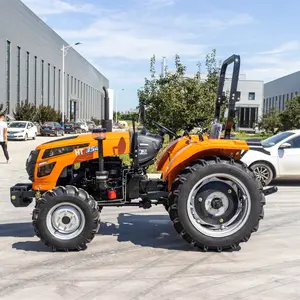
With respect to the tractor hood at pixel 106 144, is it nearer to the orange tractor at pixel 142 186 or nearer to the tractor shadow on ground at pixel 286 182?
the orange tractor at pixel 142 186

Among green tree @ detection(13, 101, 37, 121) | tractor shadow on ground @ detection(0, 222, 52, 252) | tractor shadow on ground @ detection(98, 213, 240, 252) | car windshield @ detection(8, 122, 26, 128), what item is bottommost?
tractor shadow on ground @ detection(0, 222, 52, 252)

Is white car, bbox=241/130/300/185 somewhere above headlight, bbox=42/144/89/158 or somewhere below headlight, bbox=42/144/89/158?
below

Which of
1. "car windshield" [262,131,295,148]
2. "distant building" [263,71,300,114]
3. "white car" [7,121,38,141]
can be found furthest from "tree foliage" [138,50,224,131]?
"distant building" [263,71,300,114]

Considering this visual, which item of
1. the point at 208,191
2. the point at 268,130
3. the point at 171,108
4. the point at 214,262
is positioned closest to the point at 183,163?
the point at 208,191

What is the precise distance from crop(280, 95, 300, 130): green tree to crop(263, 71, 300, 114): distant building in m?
35.7

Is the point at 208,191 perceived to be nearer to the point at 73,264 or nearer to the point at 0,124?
the point at 73,264

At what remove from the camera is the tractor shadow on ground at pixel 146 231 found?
20.9 ft

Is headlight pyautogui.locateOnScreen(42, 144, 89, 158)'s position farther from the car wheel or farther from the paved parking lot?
the car wheel

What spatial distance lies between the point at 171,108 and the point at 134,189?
11480 millimetres

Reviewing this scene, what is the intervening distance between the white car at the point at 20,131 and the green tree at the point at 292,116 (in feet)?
66.2

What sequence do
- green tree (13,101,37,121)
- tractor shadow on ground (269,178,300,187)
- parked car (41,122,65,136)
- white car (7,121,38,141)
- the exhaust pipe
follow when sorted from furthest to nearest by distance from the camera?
green tree (13,101,37,121) → parked car (41,122,65,136) → white car (7,121,38,141) → tractor shadow on ground (269,178,300,187) → the exhaust pipe

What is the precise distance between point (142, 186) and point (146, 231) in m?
1.02

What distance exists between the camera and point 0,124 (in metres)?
16.7

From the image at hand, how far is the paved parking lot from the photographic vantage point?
4.67m
